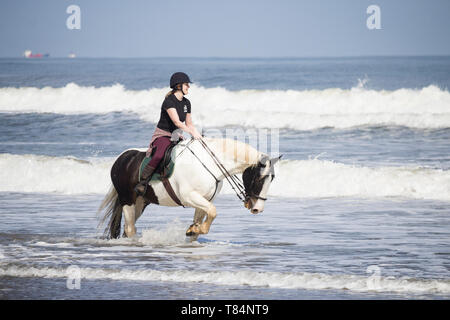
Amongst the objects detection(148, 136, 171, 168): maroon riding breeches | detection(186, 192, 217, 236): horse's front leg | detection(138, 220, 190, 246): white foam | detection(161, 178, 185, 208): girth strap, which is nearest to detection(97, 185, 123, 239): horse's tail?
detection(138, 220, 190, 246): white foam

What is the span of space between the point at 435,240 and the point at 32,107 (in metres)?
36.4

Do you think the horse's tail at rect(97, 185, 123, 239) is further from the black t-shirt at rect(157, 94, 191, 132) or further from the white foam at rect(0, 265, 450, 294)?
the white foam at rect(0, 265, 450, 294)

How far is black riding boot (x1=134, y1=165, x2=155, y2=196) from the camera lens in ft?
35.6

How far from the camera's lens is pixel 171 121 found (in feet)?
35.5

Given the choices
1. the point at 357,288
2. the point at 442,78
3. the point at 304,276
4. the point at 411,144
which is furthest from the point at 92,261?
the point at 442,78

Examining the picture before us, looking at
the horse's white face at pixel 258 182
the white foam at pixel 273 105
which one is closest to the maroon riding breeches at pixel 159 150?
the horse's white face at pixel 258 182

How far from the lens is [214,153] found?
417 inches

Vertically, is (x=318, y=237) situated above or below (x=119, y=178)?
below

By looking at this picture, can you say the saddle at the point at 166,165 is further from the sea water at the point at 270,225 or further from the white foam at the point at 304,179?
the white foam at the point at 304,179

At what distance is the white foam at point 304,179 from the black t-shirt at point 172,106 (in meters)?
6.42

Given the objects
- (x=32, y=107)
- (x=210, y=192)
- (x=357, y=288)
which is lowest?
(x=357, y=288)

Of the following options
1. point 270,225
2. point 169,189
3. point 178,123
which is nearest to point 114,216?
point 169,189

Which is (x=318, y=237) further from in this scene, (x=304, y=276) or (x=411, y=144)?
(x=411, y=144)

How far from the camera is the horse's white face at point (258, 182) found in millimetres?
10422
